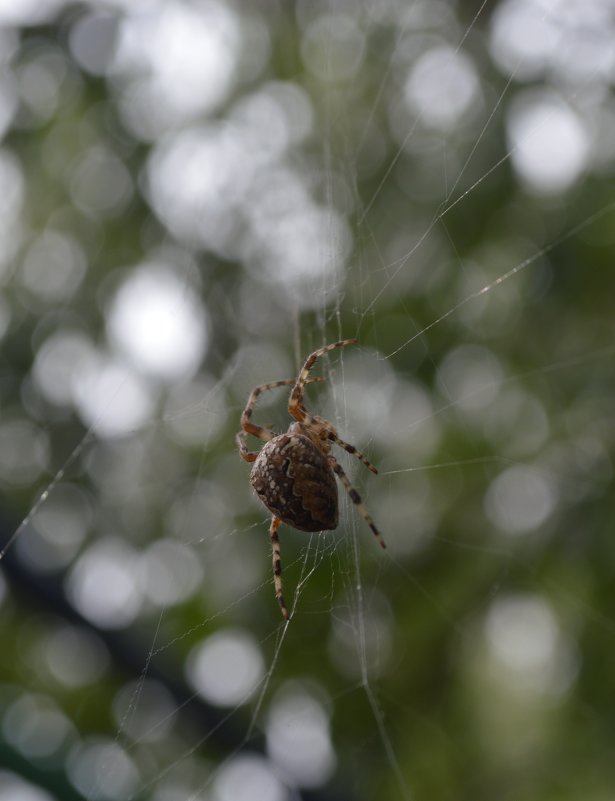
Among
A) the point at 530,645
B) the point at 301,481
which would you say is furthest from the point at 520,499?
the point at 301,481

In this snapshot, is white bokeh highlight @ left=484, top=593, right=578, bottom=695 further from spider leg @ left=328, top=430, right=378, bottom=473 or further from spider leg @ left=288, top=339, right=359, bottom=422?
spider leg @ left=288, top=339, right=359, bottom=422

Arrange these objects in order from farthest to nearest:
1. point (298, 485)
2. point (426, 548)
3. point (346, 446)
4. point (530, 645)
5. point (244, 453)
Answer: 1. point (530, 645)
2. point (426, 548)
3. point (244, 453)
4. point (346, 446)
5. point (298, 485)

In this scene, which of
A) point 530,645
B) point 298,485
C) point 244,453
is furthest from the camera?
point 530,645

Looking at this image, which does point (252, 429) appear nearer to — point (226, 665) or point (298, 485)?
point (298, 485)

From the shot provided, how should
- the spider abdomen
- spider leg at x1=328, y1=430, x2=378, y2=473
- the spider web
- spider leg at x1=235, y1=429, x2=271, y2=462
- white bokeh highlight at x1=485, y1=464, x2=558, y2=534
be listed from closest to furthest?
the spider abdomen → spider leg at x1=328, y1=430, x2=378, y2=473 → spider leg at x1=235, y1=429, x2=271, y2=462 → the spider web → white bokeh highlight at x1=485, y1=464, x2=558, y2=534

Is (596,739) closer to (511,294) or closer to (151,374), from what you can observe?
(511,294)

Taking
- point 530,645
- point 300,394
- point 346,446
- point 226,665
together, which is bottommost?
point 530,645

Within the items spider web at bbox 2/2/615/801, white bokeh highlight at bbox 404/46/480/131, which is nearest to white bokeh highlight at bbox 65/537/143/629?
spider web at bbox 2/2/615/801

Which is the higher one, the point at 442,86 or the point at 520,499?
the point at 442,86
